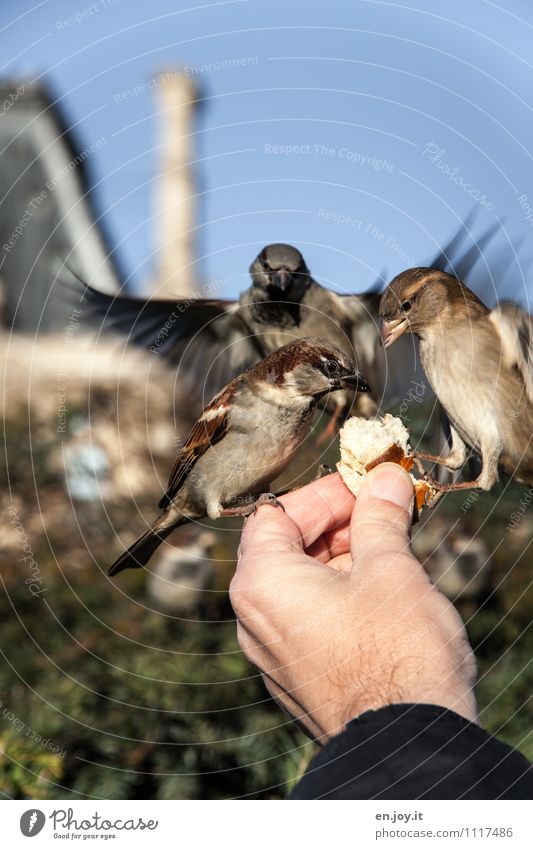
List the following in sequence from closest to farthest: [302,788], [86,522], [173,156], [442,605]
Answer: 1. [302,788]
2. [442,605]
3. [173,156]
4. [86,522]

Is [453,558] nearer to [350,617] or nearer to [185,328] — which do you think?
[185,328]

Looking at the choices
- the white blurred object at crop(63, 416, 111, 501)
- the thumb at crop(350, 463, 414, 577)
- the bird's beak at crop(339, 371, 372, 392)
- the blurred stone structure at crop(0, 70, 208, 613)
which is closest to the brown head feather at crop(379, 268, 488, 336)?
the bird's beak at crop(339, 371, 372, 392)

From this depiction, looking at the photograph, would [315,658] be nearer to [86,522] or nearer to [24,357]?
[86,522]

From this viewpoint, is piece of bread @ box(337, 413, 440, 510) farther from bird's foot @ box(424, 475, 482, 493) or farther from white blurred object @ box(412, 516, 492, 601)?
white blurred object @ box(412, 516, 492, 601)

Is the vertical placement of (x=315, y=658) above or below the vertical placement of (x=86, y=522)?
below

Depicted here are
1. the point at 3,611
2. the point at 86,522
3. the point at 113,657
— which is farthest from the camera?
the point at 86,522
